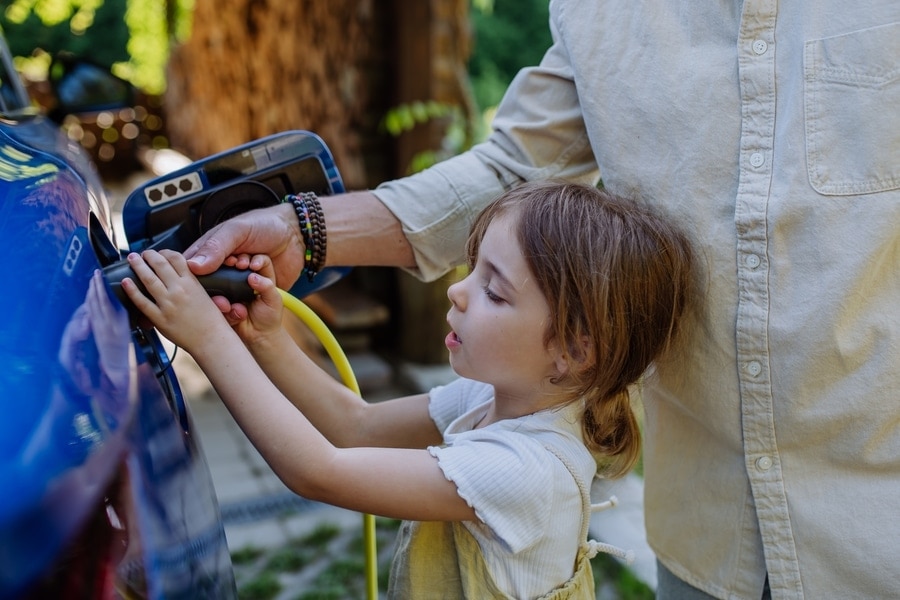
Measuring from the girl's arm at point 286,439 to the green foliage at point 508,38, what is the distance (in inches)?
592

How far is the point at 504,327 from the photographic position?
1312 mm

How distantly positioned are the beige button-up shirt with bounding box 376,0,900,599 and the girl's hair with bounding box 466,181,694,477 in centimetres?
8

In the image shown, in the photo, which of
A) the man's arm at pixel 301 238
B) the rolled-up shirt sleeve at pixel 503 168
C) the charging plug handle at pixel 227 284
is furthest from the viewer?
the rolled-up shirt sleeve at pixel 503 168

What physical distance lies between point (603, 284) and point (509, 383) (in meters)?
0.20

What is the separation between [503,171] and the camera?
1.76m

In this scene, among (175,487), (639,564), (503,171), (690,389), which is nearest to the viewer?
(175,487)

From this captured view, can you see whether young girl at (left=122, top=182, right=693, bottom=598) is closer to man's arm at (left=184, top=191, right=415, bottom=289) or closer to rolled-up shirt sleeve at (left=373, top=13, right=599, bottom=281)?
man's arm at (left=184, top=191, right=415, bottom=289)

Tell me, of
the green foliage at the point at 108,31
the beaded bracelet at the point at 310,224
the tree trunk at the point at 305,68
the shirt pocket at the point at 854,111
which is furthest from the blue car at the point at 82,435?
the green foliage at the point at 108,31

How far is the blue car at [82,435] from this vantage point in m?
0.72

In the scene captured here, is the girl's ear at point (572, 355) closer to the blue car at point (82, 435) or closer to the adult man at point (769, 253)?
the adult man at point (769, 253)

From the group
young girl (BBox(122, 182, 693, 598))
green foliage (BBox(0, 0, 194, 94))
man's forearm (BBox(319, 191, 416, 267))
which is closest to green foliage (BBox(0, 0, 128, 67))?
green foliage (BBox(0, 0, 194, 94))

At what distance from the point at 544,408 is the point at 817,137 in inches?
22.1

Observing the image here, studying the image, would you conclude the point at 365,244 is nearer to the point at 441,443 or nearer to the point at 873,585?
the point at 441,443

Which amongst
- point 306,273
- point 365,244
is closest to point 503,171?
point 365,244
